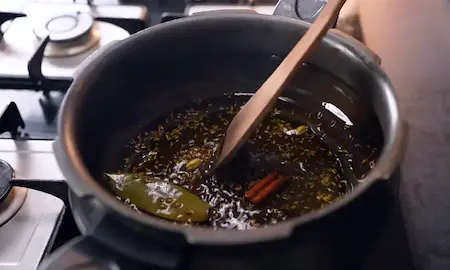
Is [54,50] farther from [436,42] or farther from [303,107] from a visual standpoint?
[436,42]

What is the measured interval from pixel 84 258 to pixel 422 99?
511mm

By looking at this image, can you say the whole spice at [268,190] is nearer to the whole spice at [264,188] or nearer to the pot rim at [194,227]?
the whole spice at [264,188]

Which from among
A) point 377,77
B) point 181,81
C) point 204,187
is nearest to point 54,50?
point 181,81

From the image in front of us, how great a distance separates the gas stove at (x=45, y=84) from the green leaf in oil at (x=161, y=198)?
68mm

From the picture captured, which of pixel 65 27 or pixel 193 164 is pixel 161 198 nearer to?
pixel 193 164

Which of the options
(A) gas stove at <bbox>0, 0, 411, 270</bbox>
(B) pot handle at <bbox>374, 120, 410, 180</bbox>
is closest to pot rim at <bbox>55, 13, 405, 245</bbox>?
(B) pot handle at <bbox>374, 120, 410, 180</bbox>

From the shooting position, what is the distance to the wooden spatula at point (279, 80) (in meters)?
0.55

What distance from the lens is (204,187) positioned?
1.94 ft

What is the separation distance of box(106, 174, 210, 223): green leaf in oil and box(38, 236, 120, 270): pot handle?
95 mm

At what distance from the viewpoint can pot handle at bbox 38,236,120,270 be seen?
1.47 ft

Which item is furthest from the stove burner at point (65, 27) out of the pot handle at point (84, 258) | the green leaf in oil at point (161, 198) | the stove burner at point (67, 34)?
the pot handle at point (84, 258)

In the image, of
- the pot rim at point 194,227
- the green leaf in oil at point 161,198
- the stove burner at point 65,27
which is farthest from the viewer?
the stove burner at point 65,27

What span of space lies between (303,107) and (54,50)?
13.4 inches

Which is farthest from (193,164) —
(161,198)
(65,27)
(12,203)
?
(65,27)
